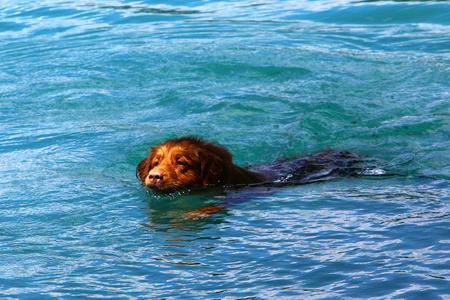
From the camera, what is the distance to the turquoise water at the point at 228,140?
19.2 feet

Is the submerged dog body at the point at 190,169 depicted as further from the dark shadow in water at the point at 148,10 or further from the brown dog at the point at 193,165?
the dark shadow in water at the point at 148,10

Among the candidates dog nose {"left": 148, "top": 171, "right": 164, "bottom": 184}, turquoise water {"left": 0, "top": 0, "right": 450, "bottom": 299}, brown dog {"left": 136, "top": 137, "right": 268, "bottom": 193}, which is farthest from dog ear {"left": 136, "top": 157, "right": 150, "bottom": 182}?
dog nose {"left": 148, "top": 171, "right": 164, "bottom": 184}

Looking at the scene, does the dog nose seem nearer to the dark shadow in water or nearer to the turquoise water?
the turquoise water

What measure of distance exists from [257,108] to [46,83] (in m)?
4.55

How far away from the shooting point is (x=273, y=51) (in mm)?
15188

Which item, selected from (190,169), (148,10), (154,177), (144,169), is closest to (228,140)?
(144,169)

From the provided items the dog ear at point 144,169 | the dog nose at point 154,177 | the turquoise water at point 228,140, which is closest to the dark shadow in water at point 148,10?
the turquoise water at point 228,140

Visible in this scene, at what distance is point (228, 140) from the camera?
422 inches

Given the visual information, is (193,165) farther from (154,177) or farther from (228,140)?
(228,140)

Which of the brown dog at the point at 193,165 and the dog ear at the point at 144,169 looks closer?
the brown dog at the point at 193,165

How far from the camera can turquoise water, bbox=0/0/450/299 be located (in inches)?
231

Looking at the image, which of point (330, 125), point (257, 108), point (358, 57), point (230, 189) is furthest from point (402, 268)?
point (358, 57)

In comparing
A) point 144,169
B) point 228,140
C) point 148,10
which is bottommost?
point 228,140

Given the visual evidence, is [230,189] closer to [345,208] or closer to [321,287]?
[345,208]
